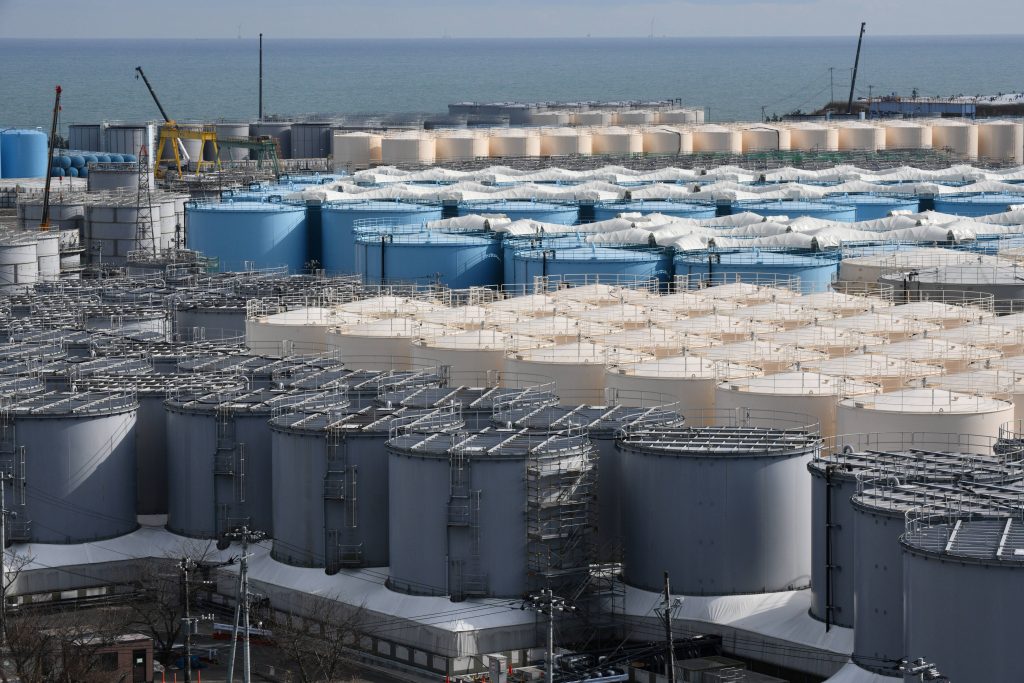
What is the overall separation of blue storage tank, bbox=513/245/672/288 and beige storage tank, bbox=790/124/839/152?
168 ft

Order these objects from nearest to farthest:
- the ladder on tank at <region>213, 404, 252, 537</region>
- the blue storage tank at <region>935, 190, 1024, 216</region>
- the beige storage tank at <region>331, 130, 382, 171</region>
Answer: the ladder on tank at <region>213, 404, 252, 537</region> → the blue storage tank at <region>935, 190, 1024, 216</region> → the beige storage tank at <region>331, 130, 382, 171</region>

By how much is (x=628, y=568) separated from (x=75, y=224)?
139ft

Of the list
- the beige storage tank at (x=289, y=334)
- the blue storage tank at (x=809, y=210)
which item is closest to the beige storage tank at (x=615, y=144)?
the blue storage tank at (x=809, y=210)

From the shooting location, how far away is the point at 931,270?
186ft

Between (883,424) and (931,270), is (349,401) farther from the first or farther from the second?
(931,270)

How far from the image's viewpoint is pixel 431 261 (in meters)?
63.0

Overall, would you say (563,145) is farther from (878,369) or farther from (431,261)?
(878,369)

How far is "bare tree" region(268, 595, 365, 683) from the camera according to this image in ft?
110

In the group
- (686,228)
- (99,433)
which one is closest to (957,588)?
(99,433)

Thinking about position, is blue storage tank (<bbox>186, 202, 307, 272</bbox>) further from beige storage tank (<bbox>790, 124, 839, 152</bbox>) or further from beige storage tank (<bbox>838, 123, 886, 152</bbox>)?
beige storage tank (<bbox>838, 123, 886, 152</bbox>)

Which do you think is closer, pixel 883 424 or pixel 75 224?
pixel 883 424

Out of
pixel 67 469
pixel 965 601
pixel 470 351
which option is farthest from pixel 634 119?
pixel 965 601

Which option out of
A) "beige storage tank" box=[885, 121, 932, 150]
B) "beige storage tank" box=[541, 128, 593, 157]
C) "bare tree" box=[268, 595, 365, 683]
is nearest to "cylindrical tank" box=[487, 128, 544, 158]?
"beige storage tank" box=[541, 128, 593, 157]

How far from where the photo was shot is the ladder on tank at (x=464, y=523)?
3512 centimetres
